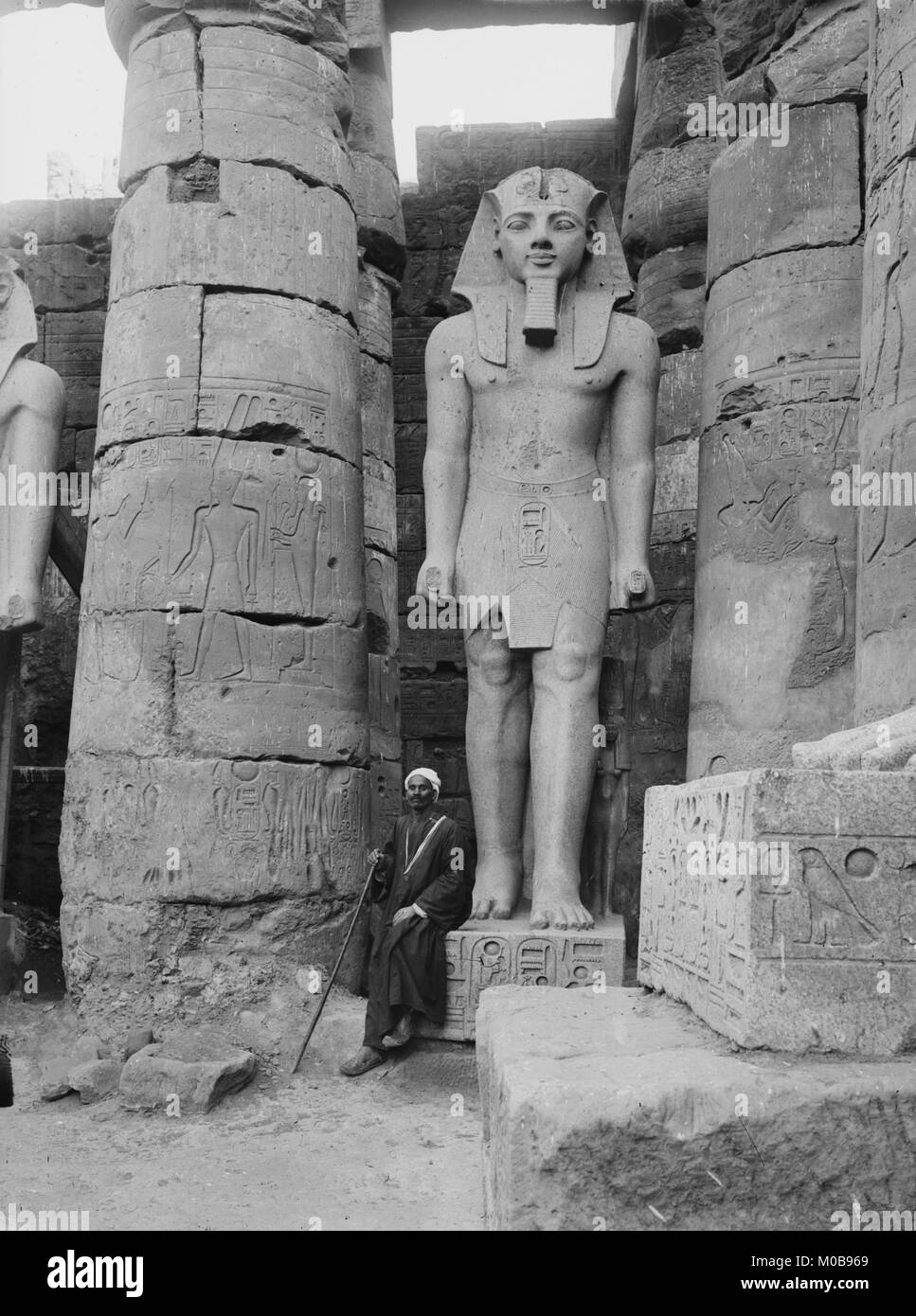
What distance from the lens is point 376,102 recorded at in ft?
32.8

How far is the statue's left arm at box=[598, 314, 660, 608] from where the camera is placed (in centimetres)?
648

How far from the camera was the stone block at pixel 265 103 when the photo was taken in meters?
6.78

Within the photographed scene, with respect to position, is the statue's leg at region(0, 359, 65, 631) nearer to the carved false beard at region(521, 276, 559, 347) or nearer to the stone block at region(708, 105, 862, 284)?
the carved false beard at region(521, 276, 559, 347)

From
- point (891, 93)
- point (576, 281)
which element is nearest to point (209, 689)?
point (576, 281)

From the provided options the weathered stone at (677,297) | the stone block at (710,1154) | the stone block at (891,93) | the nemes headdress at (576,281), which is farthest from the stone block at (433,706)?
the stone block at (710,1154)

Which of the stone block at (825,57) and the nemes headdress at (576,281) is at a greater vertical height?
the stone block at (825,57)

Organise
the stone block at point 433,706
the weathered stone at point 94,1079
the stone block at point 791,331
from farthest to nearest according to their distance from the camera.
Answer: the stone block at point 433,706
the stone block at point 791,331
the weathered stone at point 94,1079

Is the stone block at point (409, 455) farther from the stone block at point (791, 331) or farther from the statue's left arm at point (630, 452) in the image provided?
the statue's left arm at point (630, 452)

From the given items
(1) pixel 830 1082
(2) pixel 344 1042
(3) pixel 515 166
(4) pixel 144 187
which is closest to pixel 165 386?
(4) pixel 144 187

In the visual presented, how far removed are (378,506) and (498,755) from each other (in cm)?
312

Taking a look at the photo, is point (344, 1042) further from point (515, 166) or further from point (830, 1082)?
point (515, 166)

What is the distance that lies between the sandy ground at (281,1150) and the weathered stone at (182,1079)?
0.21 feet

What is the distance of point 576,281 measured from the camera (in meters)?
6.70

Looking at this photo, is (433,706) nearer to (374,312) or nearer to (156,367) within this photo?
(374,312)
